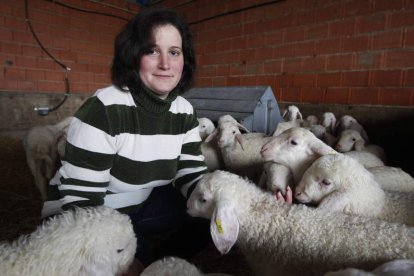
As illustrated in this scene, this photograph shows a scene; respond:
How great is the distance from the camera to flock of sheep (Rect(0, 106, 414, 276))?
48.4 inches

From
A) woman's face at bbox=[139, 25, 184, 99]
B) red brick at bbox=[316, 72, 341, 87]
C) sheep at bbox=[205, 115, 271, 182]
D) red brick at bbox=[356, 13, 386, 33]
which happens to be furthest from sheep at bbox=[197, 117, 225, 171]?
red brick at bbox=[356, 13, 386, 33]

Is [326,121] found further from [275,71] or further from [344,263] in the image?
[344,263]

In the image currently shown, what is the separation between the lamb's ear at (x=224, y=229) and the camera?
5.07 feet

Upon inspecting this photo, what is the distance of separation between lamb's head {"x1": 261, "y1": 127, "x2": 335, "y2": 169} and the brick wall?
2749 mm

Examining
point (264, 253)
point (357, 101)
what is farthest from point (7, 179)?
point (357, 101)

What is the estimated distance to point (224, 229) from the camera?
1.55 meters

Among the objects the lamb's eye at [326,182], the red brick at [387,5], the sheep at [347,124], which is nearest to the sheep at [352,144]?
the sheep at [347,124]

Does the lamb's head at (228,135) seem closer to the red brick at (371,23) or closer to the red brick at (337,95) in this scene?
the red brick at (337,95)

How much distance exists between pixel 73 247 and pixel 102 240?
0.39 ft

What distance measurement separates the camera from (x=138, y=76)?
73.2 inches

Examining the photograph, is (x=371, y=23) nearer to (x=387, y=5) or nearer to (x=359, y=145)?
(x=387, y=5)

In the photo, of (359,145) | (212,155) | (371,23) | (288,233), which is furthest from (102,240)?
(371,23)

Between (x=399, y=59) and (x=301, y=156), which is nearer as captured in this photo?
(x=301, y=156)

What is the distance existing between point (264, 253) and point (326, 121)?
3.42 metres
